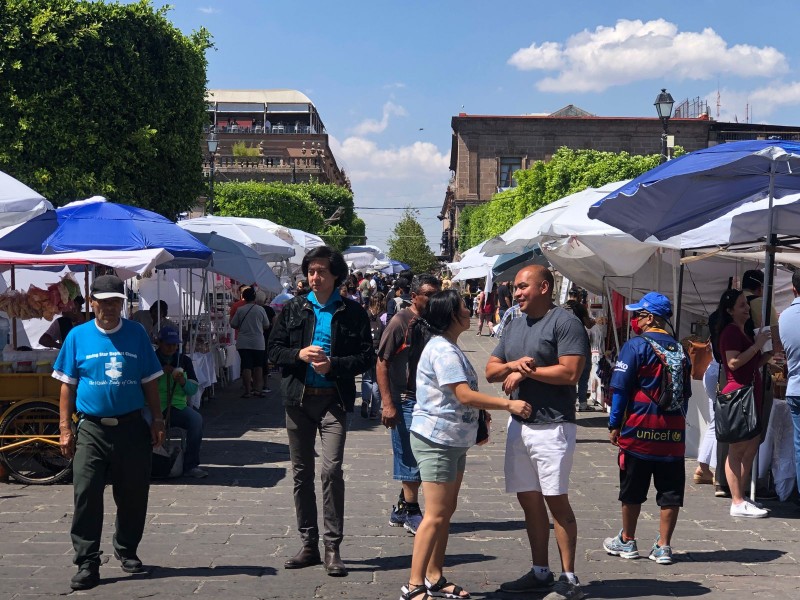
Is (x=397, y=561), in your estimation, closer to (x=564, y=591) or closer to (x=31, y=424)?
(x=564, y=591)

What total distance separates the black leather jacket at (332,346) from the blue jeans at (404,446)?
107 cm

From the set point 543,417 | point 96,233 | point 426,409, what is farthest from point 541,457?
point 96,233

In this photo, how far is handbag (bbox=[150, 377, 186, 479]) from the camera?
29.3 ft

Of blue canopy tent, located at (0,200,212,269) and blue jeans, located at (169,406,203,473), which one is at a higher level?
blue canopy tent, located at (0,200,212,269)

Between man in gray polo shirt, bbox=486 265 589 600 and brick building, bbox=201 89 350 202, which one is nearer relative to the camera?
man in gray polo shirt, bbox=486 265 589 600

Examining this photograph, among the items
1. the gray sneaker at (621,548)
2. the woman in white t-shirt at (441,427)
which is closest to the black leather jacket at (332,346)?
the woman in white t-shirt at (441,427)

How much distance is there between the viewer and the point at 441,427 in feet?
17.2

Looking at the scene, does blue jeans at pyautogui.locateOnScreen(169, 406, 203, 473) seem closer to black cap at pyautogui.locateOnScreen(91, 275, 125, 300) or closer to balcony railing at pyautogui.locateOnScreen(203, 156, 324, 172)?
black cap at pyautogui.locateOnScreen(91, 275, 125, 300)

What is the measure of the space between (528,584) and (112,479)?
2466 mm

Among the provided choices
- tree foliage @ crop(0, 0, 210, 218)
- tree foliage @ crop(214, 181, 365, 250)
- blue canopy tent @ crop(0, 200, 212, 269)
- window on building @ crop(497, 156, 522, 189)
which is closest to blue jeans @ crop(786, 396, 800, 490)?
blue canopy tent @ crop(0, 200, 212, 269)

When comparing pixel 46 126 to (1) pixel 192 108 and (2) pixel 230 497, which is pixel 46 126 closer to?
(1) pixel 192 108

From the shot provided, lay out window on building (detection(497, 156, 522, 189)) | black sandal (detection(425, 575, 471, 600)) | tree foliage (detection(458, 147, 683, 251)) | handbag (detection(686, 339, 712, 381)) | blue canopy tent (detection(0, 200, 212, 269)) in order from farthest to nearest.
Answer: window on building (detection(497, 156, 522, 189)), tree foliage (detection(458, 147, 683, 251)), blue canopy tent (detection(0, 200, 212, 269)), handbag (detection(686, 339, 712, 381)), black sandal (detection(425, 575, 471, 600))

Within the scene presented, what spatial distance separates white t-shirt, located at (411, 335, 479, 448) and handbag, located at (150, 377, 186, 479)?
4.28 metres

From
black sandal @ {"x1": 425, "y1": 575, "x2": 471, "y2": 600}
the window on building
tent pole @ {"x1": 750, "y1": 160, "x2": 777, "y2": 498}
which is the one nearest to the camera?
black sandal @ {"x1": 425, "y1": 575, "x2": 471, "y2": 600}
